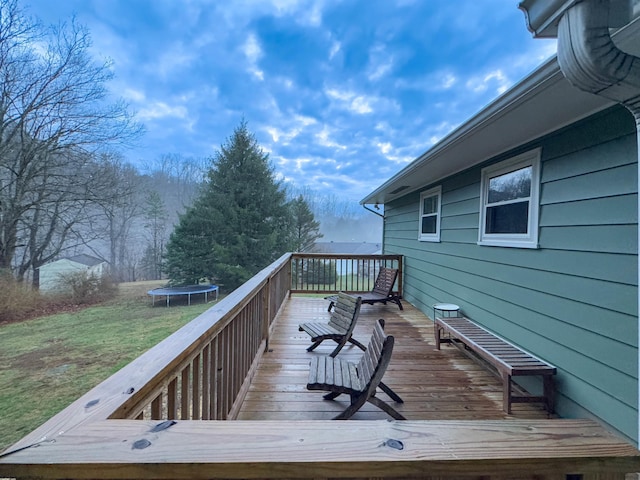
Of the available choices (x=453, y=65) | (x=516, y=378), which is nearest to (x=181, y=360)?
(x=516, y=378)

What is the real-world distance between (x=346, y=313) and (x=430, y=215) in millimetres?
2904

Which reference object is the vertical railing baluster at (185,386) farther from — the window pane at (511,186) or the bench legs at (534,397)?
the window pane at (511,186)

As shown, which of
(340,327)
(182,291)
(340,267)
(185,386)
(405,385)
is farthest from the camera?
(182,291)

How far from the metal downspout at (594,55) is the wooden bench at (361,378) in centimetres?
168

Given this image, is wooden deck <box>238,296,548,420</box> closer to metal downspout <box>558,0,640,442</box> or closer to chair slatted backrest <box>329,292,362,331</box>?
chair slatted backrest <box>329,292,362,331</box>

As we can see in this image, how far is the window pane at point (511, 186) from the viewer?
9.80 ft

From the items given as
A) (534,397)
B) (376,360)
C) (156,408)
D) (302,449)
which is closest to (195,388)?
(156,408)

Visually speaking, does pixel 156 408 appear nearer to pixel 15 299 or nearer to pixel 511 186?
pixel 511 186

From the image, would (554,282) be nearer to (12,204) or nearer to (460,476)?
(460,476)

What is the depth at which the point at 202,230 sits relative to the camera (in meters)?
15.3

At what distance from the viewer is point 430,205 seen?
562 centimetres

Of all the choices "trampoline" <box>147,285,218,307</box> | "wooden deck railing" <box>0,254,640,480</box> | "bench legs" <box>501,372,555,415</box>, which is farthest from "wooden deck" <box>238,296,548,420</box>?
"trampoline" <box>147,285,218,307</box>

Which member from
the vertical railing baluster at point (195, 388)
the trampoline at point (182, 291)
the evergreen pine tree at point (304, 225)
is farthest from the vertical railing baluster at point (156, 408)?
the evergreen pine tree at point (304, 225)

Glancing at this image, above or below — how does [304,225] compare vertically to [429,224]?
above
